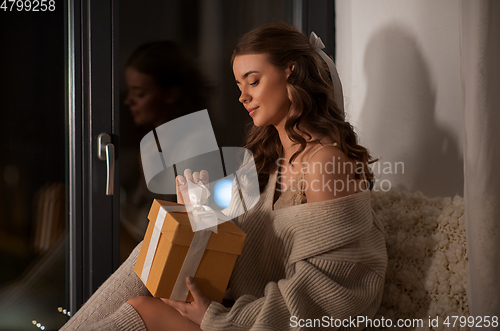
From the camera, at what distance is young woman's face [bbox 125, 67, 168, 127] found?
1421mm

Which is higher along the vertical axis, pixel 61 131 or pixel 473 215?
pixel 61 131

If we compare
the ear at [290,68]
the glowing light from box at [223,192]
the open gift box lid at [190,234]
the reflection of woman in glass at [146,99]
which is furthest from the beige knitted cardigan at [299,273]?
the reflection of woman in glass at [146,99]

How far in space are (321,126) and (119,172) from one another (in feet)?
2.61

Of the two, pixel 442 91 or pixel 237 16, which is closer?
pixel 442 91

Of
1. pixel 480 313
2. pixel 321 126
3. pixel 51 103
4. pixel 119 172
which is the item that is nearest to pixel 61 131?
pixel 51 103

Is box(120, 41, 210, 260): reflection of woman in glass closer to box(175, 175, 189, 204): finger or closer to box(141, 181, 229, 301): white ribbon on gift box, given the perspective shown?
box(175, 175, 189, 204): finger

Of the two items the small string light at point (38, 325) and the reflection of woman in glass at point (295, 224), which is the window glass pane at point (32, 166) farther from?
the reflection of woman in glass at point (295, 224)

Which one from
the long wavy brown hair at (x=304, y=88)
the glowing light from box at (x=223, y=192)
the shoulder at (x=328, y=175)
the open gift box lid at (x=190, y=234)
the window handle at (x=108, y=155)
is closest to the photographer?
the open gift box lid at (x=190, y=234)

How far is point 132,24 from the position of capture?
141 centimetres

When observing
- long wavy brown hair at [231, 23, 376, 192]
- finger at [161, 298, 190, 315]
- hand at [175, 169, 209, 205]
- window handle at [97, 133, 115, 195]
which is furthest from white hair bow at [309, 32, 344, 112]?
window handle at [97, 133, 115, 195]

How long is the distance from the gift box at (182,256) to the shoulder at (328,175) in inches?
7.8

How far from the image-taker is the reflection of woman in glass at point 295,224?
0.83 meters

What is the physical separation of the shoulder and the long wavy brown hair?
43mm

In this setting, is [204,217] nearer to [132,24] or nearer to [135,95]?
[135,95]
